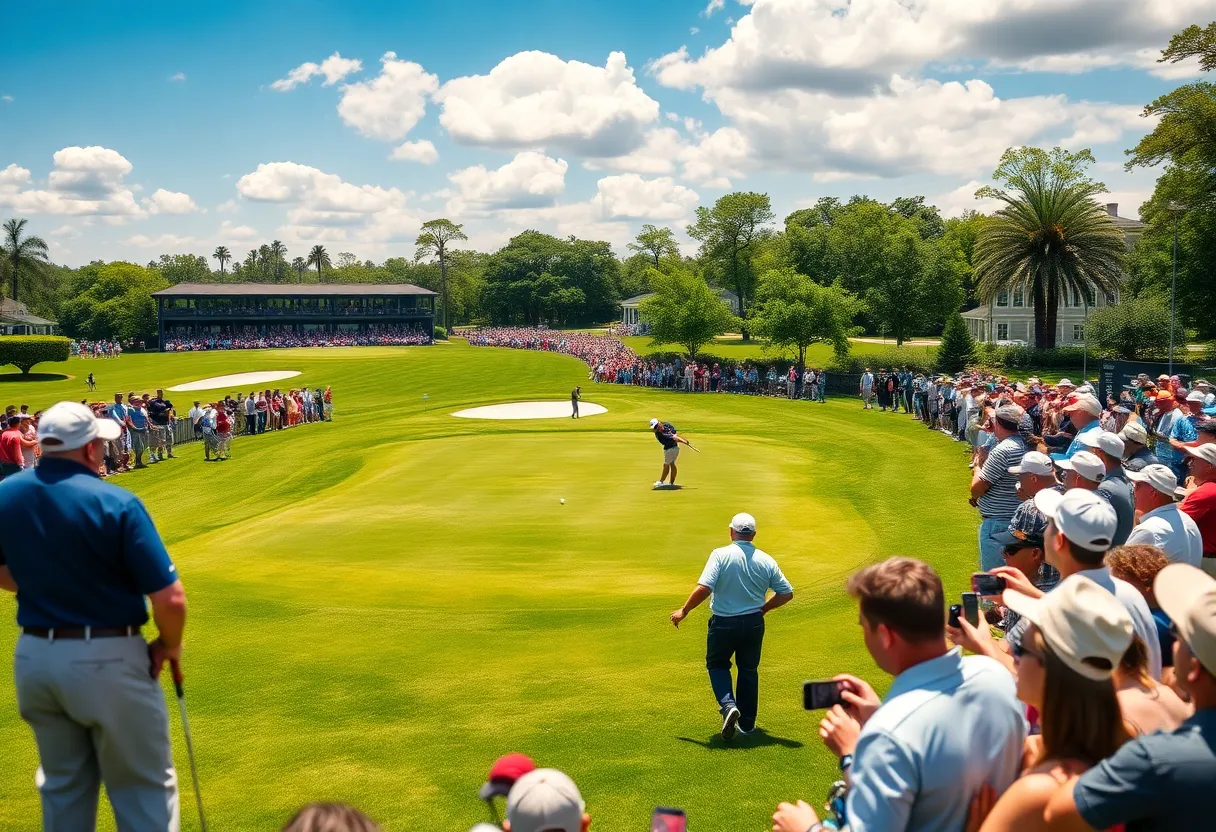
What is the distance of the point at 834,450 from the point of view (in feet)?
105

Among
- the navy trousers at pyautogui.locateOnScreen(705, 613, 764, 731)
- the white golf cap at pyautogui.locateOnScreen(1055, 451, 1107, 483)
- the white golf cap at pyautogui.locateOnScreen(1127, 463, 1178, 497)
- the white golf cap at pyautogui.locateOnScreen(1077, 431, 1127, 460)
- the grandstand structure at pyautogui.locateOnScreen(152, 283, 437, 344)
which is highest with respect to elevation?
the grandstand structure at pyautogui.locateOnScreen(152, 283, 437, 344)

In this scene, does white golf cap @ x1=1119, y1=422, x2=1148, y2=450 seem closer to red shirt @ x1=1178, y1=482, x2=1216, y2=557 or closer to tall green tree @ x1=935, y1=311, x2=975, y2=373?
red shirt @ x1=1178, y1=482, x2=1216, y2=557

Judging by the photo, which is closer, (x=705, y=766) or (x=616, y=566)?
(x=705, y=766)

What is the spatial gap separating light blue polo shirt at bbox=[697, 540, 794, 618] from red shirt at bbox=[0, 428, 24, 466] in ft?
53.7

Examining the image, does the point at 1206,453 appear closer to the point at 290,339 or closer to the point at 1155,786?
the point at 1155,786

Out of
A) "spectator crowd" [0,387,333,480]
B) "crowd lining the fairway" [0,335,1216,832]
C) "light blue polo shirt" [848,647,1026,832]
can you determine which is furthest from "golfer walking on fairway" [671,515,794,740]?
"spectator crowd" [0,387,333,480]

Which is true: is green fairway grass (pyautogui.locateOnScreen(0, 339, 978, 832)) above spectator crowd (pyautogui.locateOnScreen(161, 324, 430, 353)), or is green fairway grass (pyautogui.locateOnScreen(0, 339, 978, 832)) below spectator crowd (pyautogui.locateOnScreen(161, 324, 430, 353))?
below

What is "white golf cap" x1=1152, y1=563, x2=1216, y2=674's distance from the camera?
329cm

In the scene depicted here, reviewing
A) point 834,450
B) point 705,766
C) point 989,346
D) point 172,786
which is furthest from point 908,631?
point 989,346

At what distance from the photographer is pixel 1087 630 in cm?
332

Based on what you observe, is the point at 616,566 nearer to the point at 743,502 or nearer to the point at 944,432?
the point at 743,502

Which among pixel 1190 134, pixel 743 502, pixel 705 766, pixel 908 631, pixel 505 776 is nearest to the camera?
pixel 505 776

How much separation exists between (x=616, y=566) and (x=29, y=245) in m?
143

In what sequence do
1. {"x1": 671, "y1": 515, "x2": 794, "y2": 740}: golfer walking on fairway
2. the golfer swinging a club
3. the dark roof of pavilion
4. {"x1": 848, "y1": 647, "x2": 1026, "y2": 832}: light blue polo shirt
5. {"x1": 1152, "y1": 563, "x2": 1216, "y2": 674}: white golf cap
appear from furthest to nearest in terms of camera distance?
1. the dark roof of pavilion
2. the golfer swinging a club
3. {"x1": 671, "y1": 515, "x2": 794, "y2": 740}: golfer walking on fairway
4. {"x1": 848, "y1": 647, "x2": 1026, "y2": 832}: light blue polo shirt
5. {"x1": 1152, "y1": 563, "x2": 1216, "y2": 674}: white golf cap
